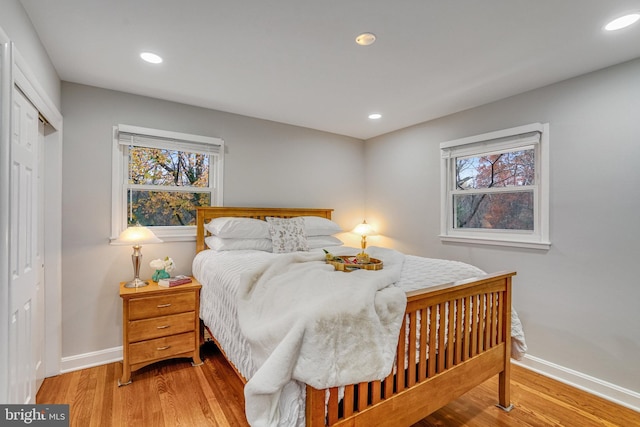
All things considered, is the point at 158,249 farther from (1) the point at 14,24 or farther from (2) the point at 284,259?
(1) the point at 14,24

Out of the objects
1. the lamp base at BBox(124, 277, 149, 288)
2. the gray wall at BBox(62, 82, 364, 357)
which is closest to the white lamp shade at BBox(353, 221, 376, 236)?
the gray wall at BBox(62, 82, 364, 357)

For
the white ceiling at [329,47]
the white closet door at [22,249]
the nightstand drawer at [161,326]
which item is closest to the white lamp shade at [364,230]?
the white ceiling at [329,47]

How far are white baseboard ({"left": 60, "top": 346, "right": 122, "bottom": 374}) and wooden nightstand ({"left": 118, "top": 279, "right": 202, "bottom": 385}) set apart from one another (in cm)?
43

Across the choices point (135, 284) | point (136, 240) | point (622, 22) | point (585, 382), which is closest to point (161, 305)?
point (135, 284)

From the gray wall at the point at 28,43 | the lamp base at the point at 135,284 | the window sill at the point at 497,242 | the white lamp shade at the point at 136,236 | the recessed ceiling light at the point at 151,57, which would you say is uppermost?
the recessed ceiling light at the point at 151,57

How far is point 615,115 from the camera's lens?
2.25 m

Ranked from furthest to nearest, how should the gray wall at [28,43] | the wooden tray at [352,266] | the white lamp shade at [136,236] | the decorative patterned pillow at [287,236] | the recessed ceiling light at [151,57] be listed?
the decorative patterned pillow at [287,236]
the white lamp shade at [136,236]
the recessed ceiling light at [151,57]
the wooden tray at [352,266]
the gray wall at [28,43]

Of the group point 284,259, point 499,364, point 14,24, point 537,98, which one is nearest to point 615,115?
point 537,98

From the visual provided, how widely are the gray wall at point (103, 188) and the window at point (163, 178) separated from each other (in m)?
0.09

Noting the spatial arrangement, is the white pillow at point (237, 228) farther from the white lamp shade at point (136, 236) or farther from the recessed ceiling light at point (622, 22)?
the recessed ceiling light at point (622, 22)

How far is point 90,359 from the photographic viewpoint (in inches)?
104

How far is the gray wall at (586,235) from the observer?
2191 mm

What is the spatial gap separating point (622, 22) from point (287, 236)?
2812mm

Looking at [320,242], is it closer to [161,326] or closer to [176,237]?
[176,237]
